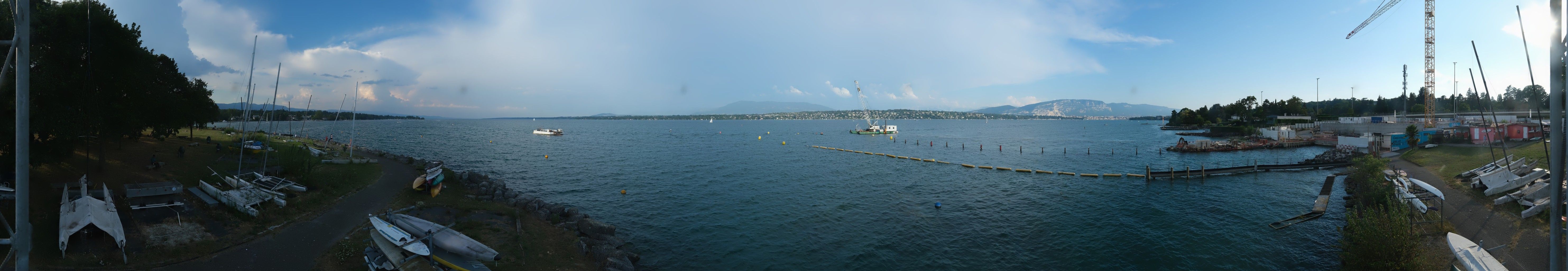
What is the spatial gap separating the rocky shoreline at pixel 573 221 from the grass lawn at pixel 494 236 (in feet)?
0.95

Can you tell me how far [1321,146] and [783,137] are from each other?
72.0m

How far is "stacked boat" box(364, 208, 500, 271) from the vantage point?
14.0 m

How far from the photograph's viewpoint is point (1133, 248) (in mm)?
20188

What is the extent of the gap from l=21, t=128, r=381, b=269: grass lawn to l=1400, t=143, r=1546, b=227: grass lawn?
130ft

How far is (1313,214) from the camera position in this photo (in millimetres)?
24531

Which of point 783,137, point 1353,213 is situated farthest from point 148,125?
point 783,137

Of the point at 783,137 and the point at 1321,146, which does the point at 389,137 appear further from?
the point at 1321,146

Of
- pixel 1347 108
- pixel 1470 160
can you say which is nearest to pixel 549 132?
pixel 1470 160

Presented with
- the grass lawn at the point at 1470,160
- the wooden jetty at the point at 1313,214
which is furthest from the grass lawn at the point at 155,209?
the grass lawn at the point at 1470,160

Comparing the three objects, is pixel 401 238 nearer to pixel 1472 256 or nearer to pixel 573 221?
pixel 573 221

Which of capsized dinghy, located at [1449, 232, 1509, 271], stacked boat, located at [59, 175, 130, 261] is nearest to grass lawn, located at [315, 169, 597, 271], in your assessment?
stacked boat, located at [59, 175, 130, 261]

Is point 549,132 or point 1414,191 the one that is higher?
point 549,132

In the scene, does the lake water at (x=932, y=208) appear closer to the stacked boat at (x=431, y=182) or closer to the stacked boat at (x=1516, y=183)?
the stacked boat at (x=1516, y=183)

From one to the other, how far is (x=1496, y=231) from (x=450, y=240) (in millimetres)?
32046
